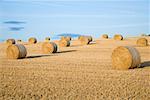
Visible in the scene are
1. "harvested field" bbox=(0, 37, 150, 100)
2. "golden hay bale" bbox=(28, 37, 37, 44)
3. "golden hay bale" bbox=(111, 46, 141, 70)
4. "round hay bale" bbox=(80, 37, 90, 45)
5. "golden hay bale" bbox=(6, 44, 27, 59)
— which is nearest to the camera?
"harvested field" bbox=(0, 37, 150, 100)

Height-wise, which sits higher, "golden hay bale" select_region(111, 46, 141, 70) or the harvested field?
"golden hay bale" select_region(111, 46, 141, 70)

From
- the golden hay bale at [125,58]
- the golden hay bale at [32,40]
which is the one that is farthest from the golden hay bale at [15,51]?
the golden hay bale at [32,40]

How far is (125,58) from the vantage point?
54.7 feet

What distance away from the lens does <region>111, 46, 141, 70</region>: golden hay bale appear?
16.5 meters

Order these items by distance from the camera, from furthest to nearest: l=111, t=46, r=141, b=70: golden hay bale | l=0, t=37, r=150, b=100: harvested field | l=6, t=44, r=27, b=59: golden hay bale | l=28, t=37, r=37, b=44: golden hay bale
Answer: l=28, t=37, r=37, b=44: golden hay bale
l=6, t=44, r=27, b=59: golden hay bale
l=111, t=46, r=141, b=70: golden hay bale
l=0, t=37, r=150, b=100: harvested field

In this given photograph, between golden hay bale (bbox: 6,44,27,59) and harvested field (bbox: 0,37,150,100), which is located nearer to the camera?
harvested field (bbox: 0,37,150,100)

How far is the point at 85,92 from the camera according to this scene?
10.2 metres

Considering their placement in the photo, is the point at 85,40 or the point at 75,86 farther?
the point at 85,40

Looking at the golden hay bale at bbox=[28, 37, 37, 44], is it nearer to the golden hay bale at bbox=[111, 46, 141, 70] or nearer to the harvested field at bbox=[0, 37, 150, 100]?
the golden hay bale at bbox=[111, 46, 141, 70]

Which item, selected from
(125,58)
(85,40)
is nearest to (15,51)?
(125,58)

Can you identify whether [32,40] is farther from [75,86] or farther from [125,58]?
[75,86]

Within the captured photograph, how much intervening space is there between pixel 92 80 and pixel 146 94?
311 cm

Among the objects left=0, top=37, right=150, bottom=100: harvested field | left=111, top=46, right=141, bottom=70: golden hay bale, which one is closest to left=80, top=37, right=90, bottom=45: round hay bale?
left=111, top=46, right=141, bottom=70: golden hay bale

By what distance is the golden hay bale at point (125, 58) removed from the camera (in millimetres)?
16531
